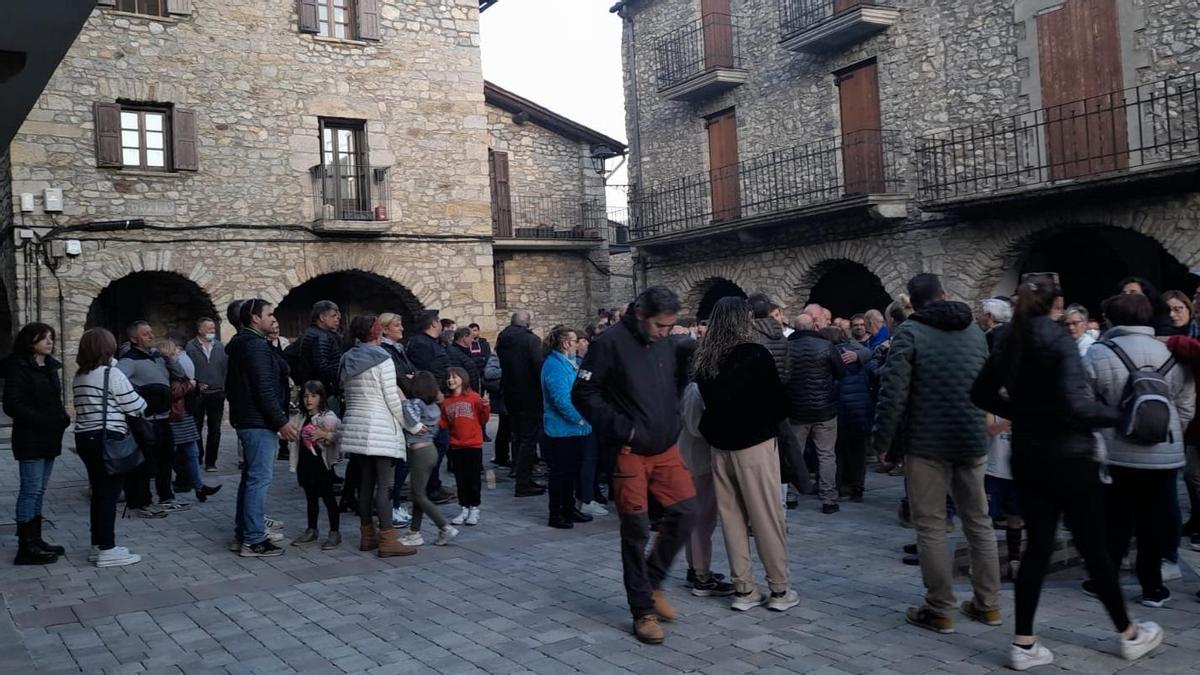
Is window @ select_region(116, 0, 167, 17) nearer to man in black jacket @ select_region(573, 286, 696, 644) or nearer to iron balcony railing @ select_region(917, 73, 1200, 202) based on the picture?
iron balcony railing @ select_region(917, 73, 1200, 202)

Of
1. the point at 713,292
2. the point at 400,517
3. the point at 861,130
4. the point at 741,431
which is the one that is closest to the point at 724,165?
the point at 713,292

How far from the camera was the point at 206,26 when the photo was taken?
17797mm

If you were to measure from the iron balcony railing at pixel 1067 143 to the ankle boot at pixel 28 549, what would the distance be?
39.8 ft

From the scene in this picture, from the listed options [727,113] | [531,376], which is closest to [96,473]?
[531,376]

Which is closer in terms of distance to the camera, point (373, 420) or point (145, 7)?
point (373, 420)

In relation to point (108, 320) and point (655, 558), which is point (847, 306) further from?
point (655, 558)

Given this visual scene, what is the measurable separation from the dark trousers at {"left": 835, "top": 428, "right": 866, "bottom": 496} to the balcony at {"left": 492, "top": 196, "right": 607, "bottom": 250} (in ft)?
49.6

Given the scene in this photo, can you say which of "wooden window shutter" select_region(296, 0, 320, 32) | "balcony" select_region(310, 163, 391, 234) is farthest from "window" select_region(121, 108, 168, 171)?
"wooden window shutter" select_region(296, 0, 320, 32)

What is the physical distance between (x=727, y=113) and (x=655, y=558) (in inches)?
632

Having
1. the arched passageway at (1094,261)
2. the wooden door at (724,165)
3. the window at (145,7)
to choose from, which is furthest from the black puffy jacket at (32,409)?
the wooden door at (724,165)

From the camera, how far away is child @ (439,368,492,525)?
8414mm

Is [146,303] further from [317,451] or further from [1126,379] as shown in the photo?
[1126,379]

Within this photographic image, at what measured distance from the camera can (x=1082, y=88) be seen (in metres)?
14.0

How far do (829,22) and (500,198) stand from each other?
31.8ft
